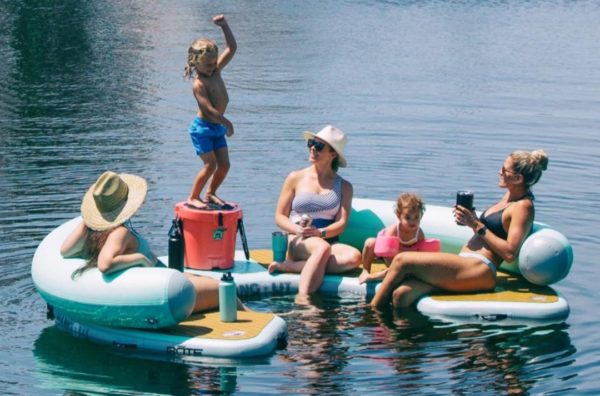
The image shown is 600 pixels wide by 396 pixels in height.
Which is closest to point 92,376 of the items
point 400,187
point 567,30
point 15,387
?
point 15,387

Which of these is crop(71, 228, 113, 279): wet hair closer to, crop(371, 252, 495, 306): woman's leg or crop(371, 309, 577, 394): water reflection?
crop(371, 309, 577, 394): water reflection

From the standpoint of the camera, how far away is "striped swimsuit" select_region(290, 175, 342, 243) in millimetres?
11719

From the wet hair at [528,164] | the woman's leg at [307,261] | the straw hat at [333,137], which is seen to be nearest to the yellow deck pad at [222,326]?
the woman's leg at [307,261]

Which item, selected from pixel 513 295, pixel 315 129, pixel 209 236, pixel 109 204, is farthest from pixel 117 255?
pixel 315 129

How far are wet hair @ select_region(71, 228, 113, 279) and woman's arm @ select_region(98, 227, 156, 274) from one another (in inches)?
2.9

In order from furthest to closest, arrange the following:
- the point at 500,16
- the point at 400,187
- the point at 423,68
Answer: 1. the point at 500,16
2. the point at 423,68
3. the point at 400,187

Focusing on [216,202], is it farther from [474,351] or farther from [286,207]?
[474,351]

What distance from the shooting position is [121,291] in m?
9.79

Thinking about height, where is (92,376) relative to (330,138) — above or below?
below

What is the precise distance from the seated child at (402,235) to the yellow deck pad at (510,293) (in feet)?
1.13

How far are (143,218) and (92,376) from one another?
4.43 m

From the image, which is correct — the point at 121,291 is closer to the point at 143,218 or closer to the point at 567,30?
the point at 143,218

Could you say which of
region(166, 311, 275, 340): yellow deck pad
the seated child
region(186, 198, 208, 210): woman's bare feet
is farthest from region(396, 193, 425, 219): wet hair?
region(186, 198, 208, 210): woman's bare feet

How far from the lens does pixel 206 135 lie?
11.9m
